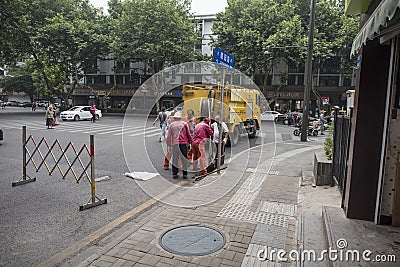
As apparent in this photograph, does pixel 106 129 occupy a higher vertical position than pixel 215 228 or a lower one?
higher

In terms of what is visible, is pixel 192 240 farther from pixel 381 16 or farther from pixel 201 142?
pixel 201 142

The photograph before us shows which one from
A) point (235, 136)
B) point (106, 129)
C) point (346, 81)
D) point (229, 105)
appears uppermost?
point (346, 81)

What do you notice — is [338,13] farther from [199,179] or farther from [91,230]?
[91,230]

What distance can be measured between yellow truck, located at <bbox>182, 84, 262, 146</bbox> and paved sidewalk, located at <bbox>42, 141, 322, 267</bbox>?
4.56 metres

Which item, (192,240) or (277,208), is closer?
(192,240)

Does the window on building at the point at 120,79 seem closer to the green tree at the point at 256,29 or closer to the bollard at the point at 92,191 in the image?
the green tree at the point at 256,29

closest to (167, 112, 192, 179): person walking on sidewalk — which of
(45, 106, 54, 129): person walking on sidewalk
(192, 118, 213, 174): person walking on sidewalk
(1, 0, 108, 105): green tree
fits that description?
(192, 118, 213, 174): person walking on sidewalk

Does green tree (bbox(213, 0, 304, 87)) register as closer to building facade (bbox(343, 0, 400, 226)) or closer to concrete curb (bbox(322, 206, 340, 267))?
building facade (bbox(343, 0, 400, 226))

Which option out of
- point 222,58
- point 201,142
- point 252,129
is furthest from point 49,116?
point 222,58

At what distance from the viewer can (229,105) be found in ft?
43.1

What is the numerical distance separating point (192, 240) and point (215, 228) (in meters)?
0.51

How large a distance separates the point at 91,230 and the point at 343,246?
134 inches

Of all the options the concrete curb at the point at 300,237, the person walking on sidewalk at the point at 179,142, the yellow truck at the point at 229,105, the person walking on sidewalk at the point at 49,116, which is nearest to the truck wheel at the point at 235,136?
the yellow truck at the point at 229,105

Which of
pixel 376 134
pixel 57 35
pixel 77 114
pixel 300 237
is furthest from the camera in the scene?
pixel 57 35
